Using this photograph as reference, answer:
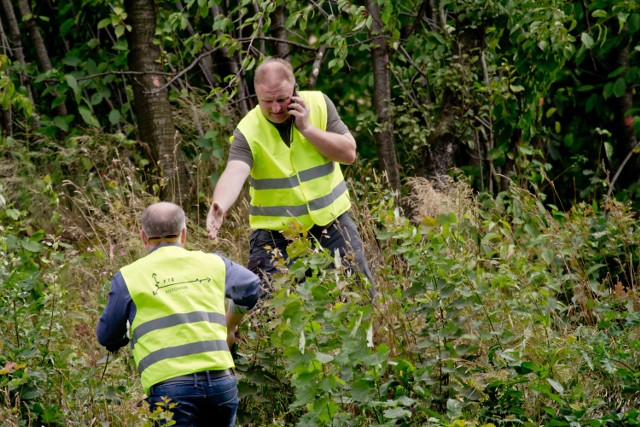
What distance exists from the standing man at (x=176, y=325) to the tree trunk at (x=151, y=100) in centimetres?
384

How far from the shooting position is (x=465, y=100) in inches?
289

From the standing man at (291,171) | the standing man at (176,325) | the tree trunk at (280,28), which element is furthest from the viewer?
the tree trunk at (280,28)

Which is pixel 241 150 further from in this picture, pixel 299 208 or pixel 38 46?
pixel 38 46

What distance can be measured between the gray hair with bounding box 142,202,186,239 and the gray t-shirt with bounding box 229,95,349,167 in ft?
3.66

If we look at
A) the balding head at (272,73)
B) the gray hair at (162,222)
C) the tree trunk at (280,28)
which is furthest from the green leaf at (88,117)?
the gray hair at (162,222)

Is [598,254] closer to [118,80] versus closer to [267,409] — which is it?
[267,409]

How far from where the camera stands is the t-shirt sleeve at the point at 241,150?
16.4ft

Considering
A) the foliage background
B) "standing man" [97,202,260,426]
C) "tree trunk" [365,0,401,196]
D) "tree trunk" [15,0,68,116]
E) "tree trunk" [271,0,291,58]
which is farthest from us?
"tree trunk" [15,0,68,116]

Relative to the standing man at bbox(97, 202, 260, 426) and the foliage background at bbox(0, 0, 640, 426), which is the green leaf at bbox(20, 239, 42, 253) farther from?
the standing man at bbox(97, 202, 260, 426)

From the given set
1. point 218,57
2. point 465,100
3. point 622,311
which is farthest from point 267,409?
point 218,57

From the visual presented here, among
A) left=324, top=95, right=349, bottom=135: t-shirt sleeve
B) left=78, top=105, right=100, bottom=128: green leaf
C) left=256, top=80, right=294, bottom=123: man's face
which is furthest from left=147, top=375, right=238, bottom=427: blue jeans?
left=78, top=105, right=100, bottom=128: green leaf

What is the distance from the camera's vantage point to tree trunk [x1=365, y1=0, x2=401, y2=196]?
749cm

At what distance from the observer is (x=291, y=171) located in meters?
5.03

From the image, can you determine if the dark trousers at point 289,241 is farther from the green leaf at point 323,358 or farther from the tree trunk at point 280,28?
the tree trunk at point 280,28
